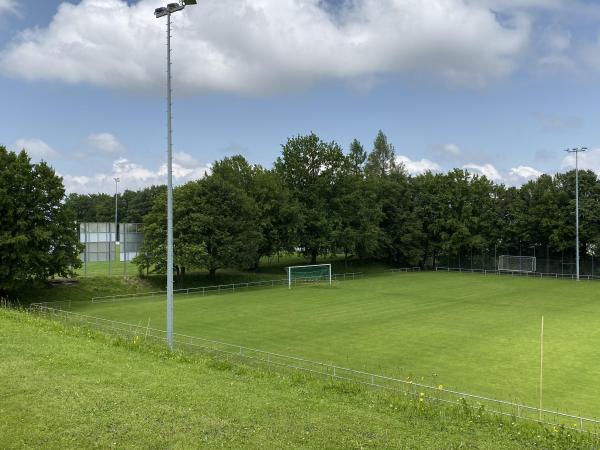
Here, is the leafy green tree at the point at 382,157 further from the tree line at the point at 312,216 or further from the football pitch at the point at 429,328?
the football pitch at the point at 429,328

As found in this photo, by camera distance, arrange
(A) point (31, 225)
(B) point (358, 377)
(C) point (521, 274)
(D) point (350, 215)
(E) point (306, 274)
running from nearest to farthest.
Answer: (B) point (358, 377) → (A) point (31, 225) → (E) point (306, 274) → (D) point (350, 215) → (C) point (521, 274)

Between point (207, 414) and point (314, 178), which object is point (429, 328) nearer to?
point (207, 414)

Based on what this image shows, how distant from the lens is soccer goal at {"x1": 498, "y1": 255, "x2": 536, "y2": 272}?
255 ft

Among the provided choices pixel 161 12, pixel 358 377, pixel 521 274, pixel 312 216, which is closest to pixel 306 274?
pixel 312 216

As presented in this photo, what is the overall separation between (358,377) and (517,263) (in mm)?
64569

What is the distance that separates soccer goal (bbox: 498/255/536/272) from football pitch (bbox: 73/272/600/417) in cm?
1684

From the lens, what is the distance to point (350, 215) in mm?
74938

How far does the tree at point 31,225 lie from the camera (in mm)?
41719

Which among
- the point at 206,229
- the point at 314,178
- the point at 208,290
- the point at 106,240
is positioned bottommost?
the point at 208,290

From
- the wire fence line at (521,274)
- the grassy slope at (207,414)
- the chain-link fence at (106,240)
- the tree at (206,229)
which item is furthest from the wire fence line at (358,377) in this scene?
the wire fence line at (521,274)

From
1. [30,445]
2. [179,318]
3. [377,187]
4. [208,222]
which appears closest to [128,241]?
[208,222]

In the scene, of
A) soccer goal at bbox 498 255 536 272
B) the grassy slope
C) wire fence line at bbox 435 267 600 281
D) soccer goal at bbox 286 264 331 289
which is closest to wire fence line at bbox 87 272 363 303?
soccer goal at bbox 286 264 331 289

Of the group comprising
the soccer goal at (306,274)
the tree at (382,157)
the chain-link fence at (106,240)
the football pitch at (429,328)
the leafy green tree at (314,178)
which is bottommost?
the football pitch at (429,328)

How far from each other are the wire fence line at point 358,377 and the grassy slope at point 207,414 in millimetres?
2971
